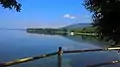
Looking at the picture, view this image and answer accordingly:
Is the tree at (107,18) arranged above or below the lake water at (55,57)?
above

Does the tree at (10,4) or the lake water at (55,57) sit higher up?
the tree at (10,4)

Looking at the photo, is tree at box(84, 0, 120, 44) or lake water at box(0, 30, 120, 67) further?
lake water at box(0, 30, 120, 67)

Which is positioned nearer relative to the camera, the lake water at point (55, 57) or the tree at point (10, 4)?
the tree at point (10, 4)

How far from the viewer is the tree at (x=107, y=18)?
27.8 ft

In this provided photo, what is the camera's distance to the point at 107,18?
869cm

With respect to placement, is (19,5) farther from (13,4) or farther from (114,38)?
(114,38)

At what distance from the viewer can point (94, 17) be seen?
949 centimetres

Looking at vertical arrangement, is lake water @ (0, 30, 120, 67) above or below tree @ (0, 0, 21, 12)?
below

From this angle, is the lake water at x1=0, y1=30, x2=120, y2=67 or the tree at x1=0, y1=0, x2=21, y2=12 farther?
the lake water at x1=0, y1=30, x2=120, y2=67

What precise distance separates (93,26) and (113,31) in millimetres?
937

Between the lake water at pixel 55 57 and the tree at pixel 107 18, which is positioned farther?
the lake water at pixel 55 57

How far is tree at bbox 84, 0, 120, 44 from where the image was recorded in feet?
27.8

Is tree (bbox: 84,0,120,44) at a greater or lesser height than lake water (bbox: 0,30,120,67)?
greater

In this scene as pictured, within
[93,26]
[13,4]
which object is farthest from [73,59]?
[13,4]
